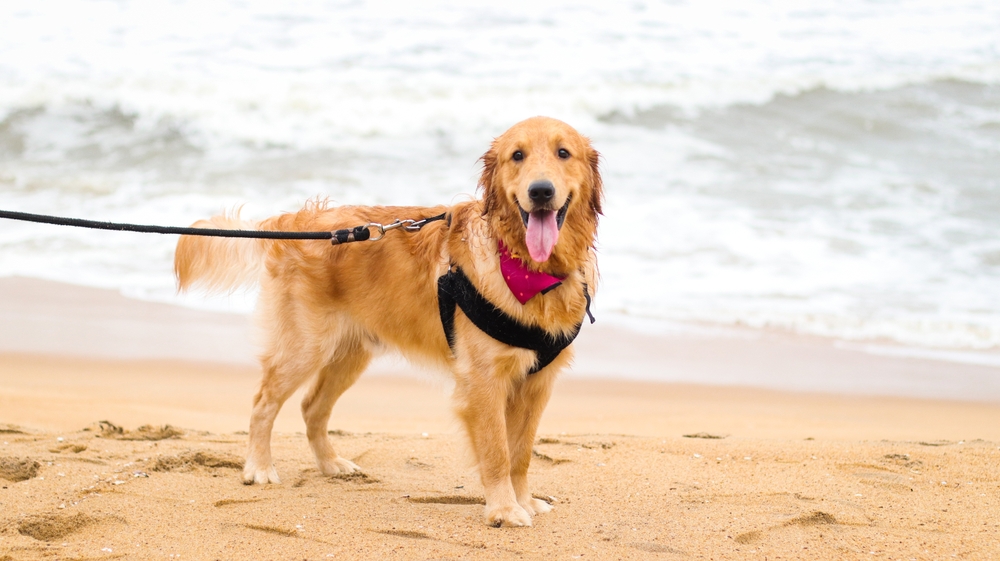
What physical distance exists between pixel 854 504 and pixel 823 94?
13.2 meters

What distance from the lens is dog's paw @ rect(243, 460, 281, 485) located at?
4078 millimetres

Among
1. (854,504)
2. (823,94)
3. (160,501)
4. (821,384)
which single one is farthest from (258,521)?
(823,94)

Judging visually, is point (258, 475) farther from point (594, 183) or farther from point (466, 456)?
point (594, 183)

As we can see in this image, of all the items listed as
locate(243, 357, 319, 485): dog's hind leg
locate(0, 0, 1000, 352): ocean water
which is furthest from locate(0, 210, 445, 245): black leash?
locate(0, 0, 1000, 352): ocean water

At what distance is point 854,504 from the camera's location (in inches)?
147

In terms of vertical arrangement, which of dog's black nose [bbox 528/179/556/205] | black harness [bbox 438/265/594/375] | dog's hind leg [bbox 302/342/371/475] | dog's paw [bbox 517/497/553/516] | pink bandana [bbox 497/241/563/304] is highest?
dog's black nose [bbox 528/179/556/205]

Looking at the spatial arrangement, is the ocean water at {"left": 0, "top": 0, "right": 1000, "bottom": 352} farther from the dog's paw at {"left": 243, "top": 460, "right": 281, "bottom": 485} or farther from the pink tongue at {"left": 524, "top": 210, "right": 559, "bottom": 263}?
the pink tongue at {"left": 524, "top": 210, "right": 559, "bottom": 263}

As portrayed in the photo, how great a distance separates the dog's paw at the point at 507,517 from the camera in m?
3.50

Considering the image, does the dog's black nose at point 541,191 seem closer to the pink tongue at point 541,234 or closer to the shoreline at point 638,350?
the pink tongue at point 541,234

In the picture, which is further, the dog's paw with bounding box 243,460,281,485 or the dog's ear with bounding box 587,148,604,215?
the dog's paw with bounding box 243,460,281,485

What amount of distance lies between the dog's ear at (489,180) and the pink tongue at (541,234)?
279 mm

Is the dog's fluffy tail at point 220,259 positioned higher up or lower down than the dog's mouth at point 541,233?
lower down

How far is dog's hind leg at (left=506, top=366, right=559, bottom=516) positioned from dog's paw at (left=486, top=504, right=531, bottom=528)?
7.3 inches

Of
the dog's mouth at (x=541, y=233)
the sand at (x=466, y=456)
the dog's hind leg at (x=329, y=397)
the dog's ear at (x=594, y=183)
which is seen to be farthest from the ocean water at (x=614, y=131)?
the dog's mouth at (x=541, y=233)
